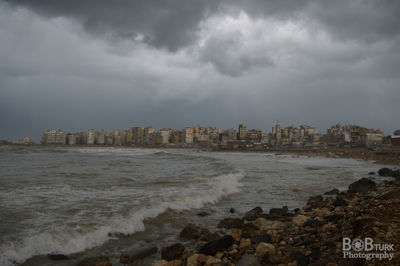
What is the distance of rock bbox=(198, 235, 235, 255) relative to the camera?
14.0 ft

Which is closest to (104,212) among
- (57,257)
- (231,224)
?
(57,257)

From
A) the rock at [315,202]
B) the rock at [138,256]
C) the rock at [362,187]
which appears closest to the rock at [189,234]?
the rock at [138,256]

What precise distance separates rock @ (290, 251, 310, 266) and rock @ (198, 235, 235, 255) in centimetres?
126

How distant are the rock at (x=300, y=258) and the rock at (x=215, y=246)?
4.12 feet

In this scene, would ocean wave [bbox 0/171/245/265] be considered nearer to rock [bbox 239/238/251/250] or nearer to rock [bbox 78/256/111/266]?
rock [bbox 78/256/111/266]

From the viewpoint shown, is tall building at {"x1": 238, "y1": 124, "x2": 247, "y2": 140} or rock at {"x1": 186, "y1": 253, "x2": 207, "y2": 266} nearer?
rock at {"x1": 186, "y1": 253, "x2": 207, "y2": 266}

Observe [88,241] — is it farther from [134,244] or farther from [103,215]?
[103,215]

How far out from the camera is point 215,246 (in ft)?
14.3

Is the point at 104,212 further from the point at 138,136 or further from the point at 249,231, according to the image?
the point at 138,136

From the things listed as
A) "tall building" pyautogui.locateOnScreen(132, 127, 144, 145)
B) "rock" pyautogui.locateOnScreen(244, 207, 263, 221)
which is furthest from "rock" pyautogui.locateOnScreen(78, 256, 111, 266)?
"tall building" pyautogui.locateOnScreen(132, 127, 144, 145)

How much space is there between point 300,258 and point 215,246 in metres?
1.46

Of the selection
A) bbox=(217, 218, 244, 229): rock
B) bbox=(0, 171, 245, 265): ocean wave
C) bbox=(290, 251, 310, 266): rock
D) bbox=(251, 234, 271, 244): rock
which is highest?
bbox=(290, 251, 310, 266): rock

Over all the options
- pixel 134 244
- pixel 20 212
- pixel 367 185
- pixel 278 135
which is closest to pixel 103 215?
pixel 134 244

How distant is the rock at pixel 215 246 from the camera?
4254 millimetres
